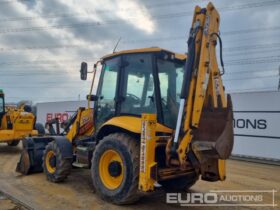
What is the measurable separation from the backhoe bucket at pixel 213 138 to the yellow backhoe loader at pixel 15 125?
818cm

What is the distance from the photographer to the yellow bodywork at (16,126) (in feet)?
39.2

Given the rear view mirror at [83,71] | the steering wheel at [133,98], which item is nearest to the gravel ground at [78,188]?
the steering wheel at [133,98]

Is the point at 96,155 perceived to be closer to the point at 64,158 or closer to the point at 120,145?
the point at 120,145

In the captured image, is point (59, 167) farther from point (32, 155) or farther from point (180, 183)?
point (180, 183)

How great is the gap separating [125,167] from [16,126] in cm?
822

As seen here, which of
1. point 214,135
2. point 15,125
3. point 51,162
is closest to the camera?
point 214,135

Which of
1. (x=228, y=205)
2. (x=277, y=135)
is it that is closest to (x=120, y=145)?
(x=228, y=205)

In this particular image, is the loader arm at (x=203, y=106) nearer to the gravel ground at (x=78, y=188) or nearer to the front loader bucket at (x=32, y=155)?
the gravel ground at (x=78, y=188)

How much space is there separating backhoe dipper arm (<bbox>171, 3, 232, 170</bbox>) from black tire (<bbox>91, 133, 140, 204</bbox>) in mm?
675

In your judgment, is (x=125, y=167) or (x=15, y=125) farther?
(x=15, y=125)

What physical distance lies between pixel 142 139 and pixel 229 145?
123cm

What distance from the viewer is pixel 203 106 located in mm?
5027

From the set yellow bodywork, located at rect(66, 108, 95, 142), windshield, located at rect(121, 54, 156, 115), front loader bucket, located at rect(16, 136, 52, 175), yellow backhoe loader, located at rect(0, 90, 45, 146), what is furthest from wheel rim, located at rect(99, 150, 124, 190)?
yellow backhoe loader, located at rect(0, 90, 45, 146)

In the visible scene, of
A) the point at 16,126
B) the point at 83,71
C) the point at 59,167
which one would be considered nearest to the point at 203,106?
the point at 83,71
